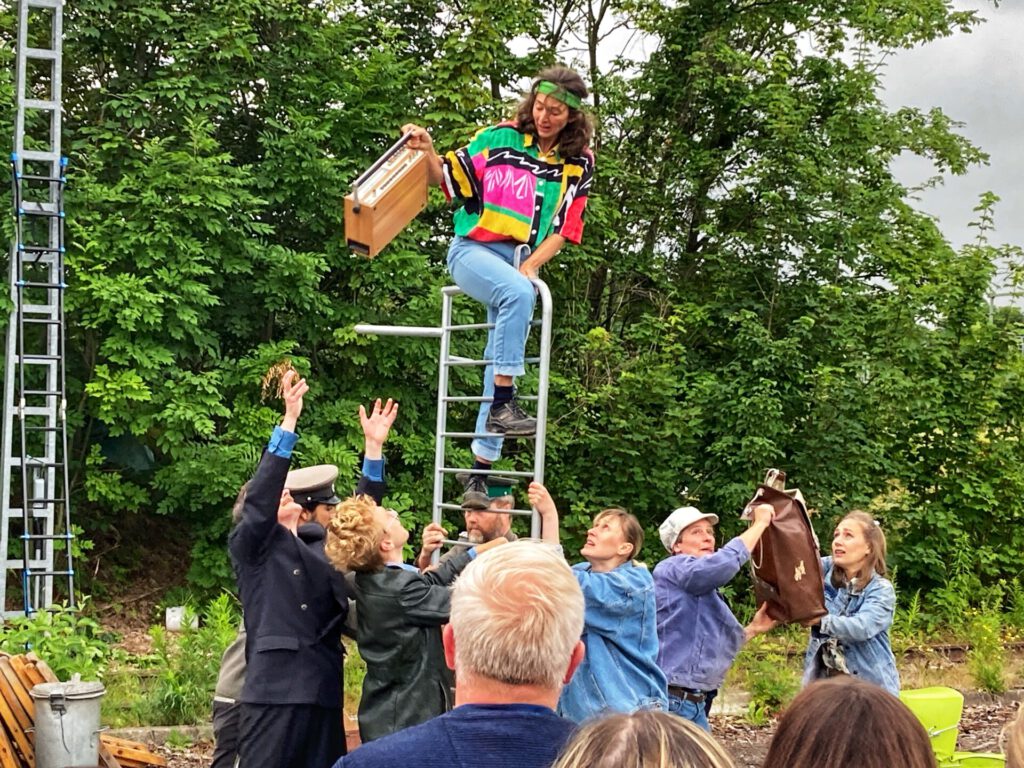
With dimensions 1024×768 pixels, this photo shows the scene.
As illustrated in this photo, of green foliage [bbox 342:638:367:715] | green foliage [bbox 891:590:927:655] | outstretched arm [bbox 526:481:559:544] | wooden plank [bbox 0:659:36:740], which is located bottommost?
green foliage [bbox 891:590:927:655]

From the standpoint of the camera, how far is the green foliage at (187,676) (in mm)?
7770

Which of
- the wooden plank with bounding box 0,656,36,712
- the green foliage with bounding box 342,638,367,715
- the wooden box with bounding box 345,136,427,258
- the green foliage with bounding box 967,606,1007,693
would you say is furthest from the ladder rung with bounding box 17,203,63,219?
the green foliage with bounding box 967,606,1007,693

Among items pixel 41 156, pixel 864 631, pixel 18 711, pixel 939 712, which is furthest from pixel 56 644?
pixel 939 712

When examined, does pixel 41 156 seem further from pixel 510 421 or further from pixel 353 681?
pixel 510 421

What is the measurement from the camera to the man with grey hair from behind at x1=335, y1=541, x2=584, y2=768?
2.24 meters

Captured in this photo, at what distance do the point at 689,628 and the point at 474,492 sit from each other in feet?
3.64

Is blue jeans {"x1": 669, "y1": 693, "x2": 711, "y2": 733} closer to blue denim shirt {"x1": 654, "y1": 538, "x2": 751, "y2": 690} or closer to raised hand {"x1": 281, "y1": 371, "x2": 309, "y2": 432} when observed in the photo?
blue denim shirt {"x1": 654, "y1": 538, "x2": 751, "y2": 690}

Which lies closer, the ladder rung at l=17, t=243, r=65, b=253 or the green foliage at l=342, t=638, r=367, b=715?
the green foliage at l=342, t=638, r=367, b=715

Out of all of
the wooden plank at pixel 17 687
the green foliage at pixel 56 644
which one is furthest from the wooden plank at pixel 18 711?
the green foliage at pixel 56 644

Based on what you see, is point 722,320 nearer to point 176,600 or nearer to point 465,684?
point 176,600

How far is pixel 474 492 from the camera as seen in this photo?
5.22m

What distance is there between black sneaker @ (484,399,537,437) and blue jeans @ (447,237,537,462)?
0.31ft

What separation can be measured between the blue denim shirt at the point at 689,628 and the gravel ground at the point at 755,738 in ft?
7.96

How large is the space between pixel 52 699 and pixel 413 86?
8.43 meters
